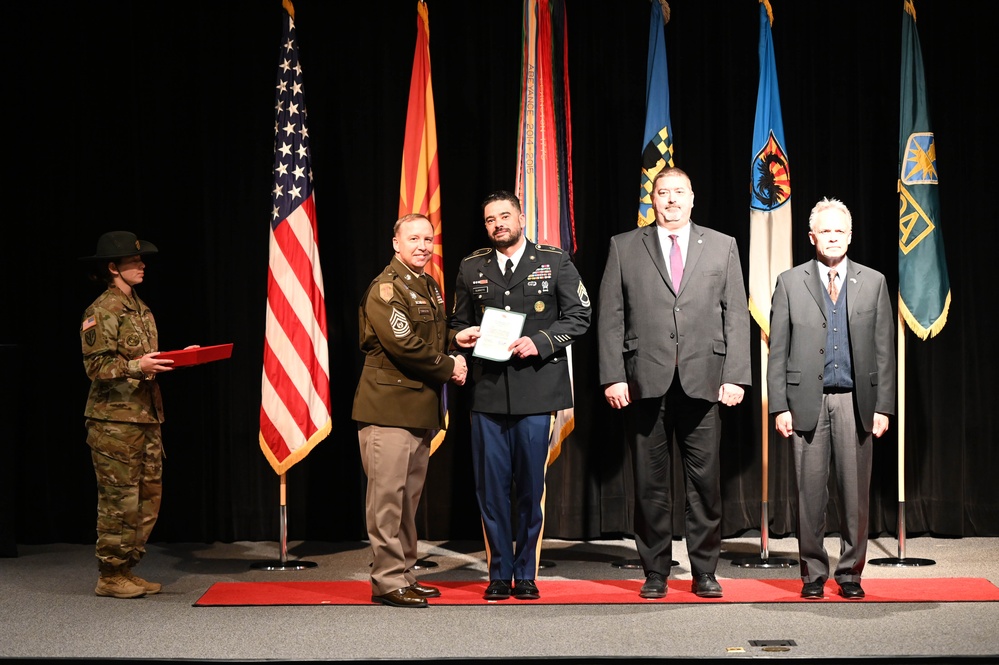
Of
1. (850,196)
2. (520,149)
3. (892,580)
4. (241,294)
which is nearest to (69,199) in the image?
(241,294)

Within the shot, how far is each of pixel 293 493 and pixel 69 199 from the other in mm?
2140

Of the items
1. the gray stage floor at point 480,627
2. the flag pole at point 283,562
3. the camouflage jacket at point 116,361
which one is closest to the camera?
the gray stage floor at point 480,627

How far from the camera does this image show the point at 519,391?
459 cm

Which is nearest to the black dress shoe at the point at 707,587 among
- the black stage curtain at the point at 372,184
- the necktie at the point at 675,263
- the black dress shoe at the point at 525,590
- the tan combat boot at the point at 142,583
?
the black dress shoe at the point at 525,590

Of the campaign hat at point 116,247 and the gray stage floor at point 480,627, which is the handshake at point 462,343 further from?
the campaign hat at point 116,247

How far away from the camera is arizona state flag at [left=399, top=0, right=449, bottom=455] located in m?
5.64

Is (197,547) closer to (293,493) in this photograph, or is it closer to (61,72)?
(293,493)

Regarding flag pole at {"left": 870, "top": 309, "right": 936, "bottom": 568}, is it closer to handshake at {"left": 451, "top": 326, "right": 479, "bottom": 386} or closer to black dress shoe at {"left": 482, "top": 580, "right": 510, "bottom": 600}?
black dress shoe at {"left": 482, "top": 580, "right": 510, "bottom": 600}

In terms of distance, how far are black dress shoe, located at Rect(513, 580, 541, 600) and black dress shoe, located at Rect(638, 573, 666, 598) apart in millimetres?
452

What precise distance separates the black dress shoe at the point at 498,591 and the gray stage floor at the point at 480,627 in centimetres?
12

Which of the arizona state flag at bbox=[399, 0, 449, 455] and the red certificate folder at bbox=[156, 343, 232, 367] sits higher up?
the arizona state flag at bbox=[399, 0, 449, 455]

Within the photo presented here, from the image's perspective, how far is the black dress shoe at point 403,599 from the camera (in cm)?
453

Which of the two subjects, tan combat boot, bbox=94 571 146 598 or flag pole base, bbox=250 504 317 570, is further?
flag pole base, bbox=250 504 317 570

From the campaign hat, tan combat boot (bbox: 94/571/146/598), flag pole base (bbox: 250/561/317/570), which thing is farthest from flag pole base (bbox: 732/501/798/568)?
the campaign hat
